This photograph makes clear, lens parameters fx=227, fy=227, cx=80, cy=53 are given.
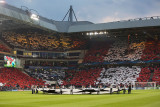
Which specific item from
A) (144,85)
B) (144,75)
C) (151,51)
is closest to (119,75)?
(144,75)

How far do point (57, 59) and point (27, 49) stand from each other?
1018 centimetres

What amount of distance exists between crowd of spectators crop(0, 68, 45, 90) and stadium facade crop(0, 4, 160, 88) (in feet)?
1.16

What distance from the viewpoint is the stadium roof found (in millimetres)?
48384

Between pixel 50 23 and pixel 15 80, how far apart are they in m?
17.6

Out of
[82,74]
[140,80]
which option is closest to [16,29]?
[82,74]

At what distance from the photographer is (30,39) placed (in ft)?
227

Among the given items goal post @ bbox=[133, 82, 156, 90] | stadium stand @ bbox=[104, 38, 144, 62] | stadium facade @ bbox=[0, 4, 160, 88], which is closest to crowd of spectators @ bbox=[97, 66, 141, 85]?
stadium facade @ bbox=[0, 4, 160, 88]

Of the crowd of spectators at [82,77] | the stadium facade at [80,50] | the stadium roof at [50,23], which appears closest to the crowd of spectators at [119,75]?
the stadium facade at [80,50]

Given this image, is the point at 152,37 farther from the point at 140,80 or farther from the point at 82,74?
the point at 82,74

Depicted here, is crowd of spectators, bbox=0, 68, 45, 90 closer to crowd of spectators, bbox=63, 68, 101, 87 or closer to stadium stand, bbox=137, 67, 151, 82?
crowd of spectators, bbox=63, 68, 101, 87

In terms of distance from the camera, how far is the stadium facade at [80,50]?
57.8 m

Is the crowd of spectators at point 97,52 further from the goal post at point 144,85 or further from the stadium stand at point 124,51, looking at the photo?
the goal post at point 144,85

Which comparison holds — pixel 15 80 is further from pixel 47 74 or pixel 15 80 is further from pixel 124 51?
pixel 124 51

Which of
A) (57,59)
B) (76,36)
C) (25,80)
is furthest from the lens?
(57,59)
